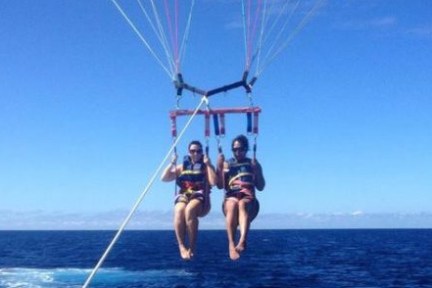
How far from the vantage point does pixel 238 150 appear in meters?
14.9

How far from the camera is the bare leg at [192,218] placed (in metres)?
14.6

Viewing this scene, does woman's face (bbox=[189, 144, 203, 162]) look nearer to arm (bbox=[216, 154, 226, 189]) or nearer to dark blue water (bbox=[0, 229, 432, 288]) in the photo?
arm (bbox=[216, 154, 226, 189])

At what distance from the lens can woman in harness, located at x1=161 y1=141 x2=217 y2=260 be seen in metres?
14.7

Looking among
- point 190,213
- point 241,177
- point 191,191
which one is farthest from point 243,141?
point 190,213

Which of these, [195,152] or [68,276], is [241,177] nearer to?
[195,152]

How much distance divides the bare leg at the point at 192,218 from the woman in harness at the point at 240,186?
2.12ft

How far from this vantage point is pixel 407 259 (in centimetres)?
12394

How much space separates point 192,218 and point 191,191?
0.63 m

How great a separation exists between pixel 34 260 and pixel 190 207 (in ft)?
389

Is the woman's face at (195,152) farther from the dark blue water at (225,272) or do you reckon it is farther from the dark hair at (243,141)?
the dark blue water at (225,272)

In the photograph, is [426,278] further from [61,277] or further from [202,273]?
[61,277]

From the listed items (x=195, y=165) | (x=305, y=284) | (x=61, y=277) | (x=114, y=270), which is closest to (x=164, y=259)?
(x=114, y=270)

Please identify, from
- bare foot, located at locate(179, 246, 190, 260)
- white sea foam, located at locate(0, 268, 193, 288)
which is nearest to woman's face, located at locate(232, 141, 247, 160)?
bare foot, located at locate(179, 246, 190, 260)

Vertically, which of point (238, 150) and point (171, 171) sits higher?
point (238, 150)
